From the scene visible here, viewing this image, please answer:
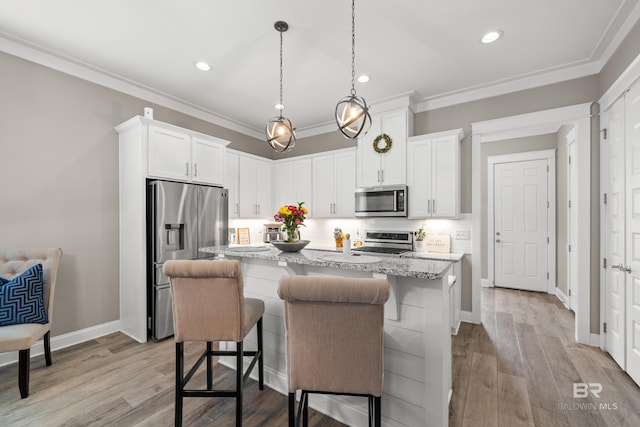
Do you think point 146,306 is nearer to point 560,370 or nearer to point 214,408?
point 214,408

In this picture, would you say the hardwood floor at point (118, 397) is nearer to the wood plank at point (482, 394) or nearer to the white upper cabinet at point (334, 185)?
the wood plank at point (482, 394)

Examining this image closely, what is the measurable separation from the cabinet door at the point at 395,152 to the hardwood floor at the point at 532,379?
207cm

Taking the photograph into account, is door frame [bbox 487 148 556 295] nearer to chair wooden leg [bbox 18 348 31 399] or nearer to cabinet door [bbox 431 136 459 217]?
cabinet door [bbox 431 136 459 217]

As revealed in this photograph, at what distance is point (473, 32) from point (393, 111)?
4.60 ft

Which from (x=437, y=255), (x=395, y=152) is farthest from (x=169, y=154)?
(x=437, y=255)

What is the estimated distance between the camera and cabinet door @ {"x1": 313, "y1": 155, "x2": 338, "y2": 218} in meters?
4.48

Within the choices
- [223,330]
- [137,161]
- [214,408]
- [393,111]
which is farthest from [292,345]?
[393,111]

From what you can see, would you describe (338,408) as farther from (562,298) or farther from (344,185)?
(562,298)

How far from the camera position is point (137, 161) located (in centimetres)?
305

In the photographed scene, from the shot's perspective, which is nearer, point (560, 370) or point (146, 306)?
point (560, 370)

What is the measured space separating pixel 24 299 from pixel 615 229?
5062 mm

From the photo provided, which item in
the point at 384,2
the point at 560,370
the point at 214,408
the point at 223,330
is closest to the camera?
the point at 223,330

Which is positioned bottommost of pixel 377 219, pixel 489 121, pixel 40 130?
pixel 377 219

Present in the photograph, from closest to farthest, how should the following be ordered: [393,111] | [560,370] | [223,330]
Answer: [223,330] < [560,370] < [393,111]
